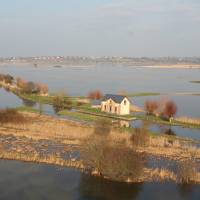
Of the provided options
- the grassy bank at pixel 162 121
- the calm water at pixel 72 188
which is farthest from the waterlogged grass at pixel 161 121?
the calm water at pixel 72 188

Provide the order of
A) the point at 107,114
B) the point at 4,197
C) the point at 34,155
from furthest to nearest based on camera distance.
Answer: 1. the point at 107,114
2. the point at 34,155
3. the point at 4,197

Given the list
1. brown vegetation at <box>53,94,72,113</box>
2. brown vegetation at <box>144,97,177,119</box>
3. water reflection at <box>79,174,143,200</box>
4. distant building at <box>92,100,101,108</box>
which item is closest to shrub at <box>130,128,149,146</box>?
water reflection at <box>79,174,143,200</box>

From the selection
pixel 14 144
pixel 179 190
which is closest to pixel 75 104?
pixel 14 144

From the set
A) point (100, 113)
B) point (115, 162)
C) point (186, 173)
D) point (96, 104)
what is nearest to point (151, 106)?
point (100, 113)

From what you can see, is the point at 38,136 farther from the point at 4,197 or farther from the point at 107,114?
the point at 107,114

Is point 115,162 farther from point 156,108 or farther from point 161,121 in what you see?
point 156,108

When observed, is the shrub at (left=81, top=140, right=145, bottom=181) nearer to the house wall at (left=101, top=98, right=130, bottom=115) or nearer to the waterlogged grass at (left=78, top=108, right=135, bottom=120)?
the waterlogged grass at (left=78, top=108, right=135, bottom=120)

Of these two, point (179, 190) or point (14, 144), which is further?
point (14, 144)
